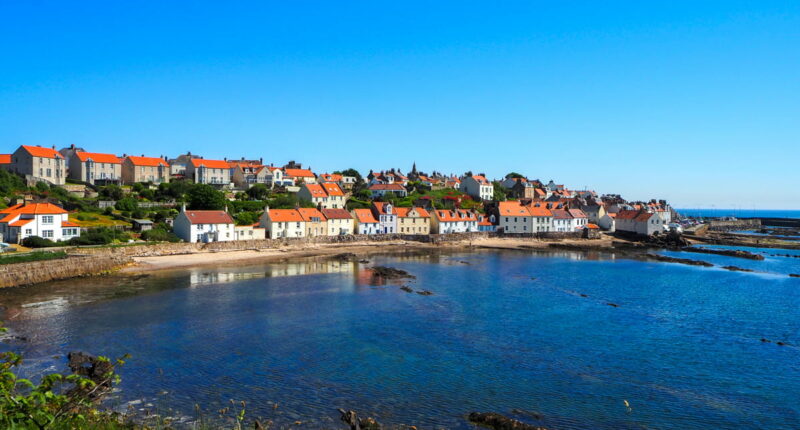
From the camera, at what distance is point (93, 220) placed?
212ft

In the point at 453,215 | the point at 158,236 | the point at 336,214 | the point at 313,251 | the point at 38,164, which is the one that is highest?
the point at 38,164

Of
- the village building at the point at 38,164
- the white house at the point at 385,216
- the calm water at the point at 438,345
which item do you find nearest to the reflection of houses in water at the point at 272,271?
the calm water at the point at 438,345

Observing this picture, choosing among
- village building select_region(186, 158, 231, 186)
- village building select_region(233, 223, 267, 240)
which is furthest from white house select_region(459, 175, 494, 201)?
village building select_region(233, 223, 267, 240)

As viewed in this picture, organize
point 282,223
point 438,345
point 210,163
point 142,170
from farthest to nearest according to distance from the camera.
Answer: point 210,163, point 142,170, point 282,223, point 438,345

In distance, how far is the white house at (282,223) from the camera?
7194 cm

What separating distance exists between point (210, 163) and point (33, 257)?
6402 centimetres

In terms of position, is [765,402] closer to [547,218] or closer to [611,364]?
[611,364]

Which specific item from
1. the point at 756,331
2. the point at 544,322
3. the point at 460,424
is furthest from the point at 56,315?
the point at 756,331

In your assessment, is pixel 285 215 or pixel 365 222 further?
pixel 365 222

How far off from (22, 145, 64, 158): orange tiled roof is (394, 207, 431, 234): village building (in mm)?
59297

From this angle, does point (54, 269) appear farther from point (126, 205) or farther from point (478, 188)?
point (478, 188)

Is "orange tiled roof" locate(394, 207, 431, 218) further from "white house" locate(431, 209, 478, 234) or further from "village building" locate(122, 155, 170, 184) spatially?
"village building" locate(122, 155, 170, 184)

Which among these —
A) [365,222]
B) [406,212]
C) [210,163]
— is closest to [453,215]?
[406,212]

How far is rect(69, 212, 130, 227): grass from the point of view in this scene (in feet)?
203
